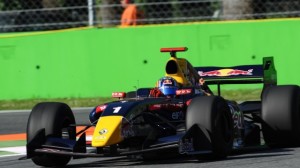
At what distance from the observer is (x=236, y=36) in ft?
48.4

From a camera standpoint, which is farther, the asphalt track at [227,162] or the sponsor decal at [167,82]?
the sponsor decal at [167,82]

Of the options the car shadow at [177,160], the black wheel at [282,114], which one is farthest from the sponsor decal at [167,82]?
the black wheel at [282,114]

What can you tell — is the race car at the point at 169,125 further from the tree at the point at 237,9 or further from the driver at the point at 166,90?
the tree at the point at 237,9

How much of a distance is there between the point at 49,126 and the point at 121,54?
6774mm

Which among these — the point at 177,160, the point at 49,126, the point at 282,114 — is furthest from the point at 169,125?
the point at 282,114

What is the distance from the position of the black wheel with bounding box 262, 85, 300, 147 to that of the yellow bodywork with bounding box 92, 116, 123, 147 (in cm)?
178

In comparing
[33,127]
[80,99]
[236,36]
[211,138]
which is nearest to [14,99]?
[80,99]

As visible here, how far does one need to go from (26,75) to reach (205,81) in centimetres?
583

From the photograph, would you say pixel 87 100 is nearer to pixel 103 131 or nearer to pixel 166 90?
pixel 166 90

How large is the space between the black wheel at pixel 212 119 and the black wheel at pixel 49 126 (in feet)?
4.33

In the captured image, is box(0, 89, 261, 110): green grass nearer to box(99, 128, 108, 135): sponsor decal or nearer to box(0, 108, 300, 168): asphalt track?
box(0, 108, 300, 168): asphalt track

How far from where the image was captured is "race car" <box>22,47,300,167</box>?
7855 millimetres

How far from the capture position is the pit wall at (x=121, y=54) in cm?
1458

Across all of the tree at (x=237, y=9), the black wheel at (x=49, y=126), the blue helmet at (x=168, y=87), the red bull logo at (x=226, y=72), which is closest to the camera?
the black wheel at (x=49, y=126)
